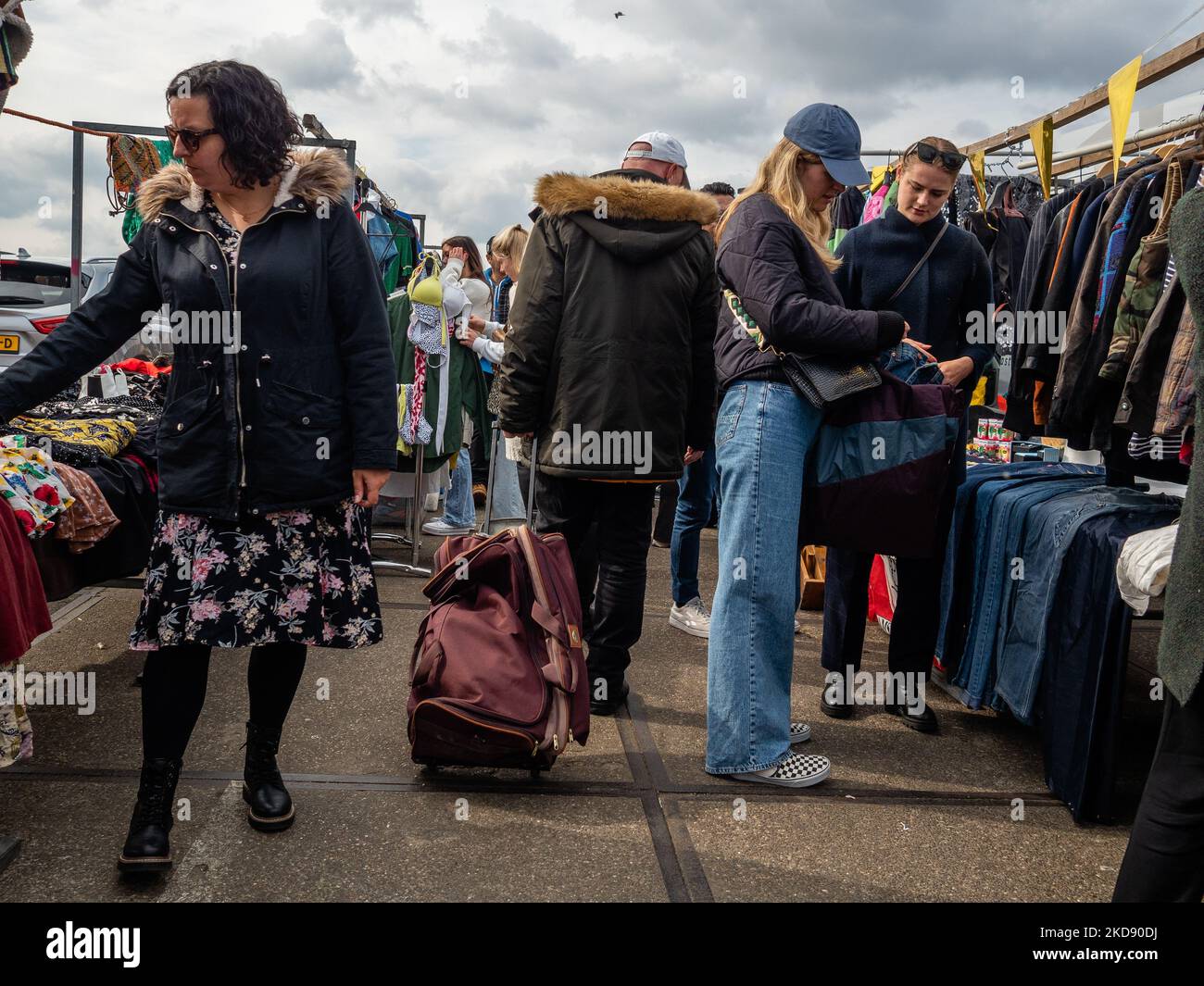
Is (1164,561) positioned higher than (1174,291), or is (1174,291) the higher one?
(1174,291)

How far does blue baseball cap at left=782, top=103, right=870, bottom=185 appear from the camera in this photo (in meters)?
2.88

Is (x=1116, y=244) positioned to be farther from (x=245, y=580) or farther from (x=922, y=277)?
(x=245, y=580)

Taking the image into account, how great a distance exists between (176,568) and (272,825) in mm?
724

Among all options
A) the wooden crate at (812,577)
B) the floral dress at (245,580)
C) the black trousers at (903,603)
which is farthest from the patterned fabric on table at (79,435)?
the wooden crate at (812,577)

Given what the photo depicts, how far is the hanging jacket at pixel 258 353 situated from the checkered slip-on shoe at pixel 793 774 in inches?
57.8

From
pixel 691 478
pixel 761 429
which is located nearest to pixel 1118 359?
pixel 761 429

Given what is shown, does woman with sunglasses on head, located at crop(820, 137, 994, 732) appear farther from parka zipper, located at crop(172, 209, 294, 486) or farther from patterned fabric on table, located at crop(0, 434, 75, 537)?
patterned fabric on table, located at crop(0, 434, 75, 537)

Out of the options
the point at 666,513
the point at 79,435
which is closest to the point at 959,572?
the point at 666,513

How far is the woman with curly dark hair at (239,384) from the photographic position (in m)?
2.34

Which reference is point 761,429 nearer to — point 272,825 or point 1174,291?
point 1174,291

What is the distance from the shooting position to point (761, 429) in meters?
2.93

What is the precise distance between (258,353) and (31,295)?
10028mm

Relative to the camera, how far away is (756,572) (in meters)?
2.94

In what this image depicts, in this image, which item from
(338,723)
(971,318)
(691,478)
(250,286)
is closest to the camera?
(250,286)
